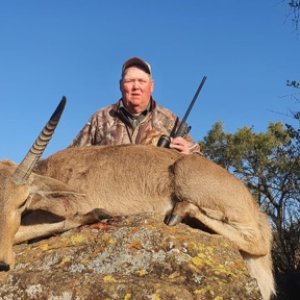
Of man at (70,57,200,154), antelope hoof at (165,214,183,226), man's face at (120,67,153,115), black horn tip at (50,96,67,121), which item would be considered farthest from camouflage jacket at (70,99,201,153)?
black horn tip at (50,96,67,121)

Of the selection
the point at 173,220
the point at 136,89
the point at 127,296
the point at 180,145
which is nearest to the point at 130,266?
the point at 127,296

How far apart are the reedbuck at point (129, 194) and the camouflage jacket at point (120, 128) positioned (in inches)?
58.7

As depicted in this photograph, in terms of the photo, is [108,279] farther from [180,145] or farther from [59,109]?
[180,145]

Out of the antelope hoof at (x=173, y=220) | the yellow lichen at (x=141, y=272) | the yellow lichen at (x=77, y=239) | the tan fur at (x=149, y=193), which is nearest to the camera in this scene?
the yellow lichen at (x=141, y=272)

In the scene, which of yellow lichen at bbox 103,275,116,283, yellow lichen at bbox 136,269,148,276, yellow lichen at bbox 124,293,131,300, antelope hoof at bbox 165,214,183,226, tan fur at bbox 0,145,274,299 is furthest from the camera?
tan fur at bbox 0,145,274,299

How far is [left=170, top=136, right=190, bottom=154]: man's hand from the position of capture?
25.2 ft

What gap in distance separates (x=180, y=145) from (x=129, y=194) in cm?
140

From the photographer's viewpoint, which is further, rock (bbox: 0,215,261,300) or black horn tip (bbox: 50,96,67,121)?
black horn tip (bbox: 50,96,67,121)

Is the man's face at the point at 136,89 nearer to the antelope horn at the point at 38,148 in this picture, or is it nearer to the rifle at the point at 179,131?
the rifle at the point at 179,131

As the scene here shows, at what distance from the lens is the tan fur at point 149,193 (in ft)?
19.7

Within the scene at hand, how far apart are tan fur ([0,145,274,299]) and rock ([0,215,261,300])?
74 cm

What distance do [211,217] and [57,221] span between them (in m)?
1.68

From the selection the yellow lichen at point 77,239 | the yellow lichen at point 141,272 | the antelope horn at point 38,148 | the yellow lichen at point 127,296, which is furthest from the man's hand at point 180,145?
the yellow lichen at point 127,296

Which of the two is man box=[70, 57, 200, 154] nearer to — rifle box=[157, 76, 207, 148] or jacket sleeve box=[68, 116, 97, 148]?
jacket sleeve box=[68, 116, 97, 148]
